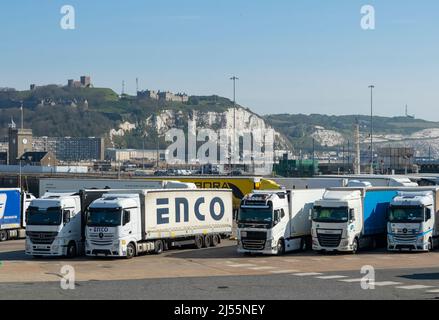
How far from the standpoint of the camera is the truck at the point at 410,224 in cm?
4359

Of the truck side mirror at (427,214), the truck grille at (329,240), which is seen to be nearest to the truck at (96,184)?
the truck grille at (329,240)

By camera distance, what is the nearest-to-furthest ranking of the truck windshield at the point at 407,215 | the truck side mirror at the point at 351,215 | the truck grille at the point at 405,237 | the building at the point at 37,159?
1. the truck side mirror at the point at 351,215
2. the truck windshield at the point at 407,215
3. the truck grille at the point at 405,237
4. the building at the point at 37,159

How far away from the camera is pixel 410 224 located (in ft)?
143

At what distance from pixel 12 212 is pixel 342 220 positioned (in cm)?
2438

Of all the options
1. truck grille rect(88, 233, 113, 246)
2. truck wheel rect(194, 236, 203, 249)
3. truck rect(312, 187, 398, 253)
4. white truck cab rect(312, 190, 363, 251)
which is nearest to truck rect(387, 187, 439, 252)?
truck rect(312, 187, 398, 253)

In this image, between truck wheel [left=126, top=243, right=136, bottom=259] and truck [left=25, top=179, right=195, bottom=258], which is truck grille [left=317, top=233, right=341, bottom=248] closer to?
truck wheel [left=126, top=243, right=136, bottom=259]

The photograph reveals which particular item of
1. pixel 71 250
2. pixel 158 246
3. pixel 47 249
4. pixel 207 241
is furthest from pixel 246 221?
pixel 47 249

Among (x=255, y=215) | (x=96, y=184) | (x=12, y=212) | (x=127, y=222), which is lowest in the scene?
(x=12, y=212)

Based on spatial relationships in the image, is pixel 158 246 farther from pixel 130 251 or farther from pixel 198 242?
pixel 198 242

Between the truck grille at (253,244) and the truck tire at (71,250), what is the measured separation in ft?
30.3

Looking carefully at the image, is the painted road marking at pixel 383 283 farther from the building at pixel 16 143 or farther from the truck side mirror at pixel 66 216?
the building at pixel 16 143

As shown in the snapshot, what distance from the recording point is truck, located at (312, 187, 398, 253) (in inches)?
1697
